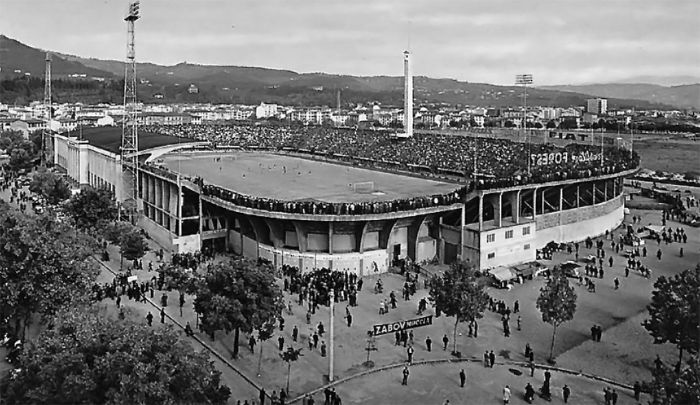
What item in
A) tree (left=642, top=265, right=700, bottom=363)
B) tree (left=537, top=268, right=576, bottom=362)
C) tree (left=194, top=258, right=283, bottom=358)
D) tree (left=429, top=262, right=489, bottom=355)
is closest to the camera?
tree (left=642, top=265, right=700, bottom=363)

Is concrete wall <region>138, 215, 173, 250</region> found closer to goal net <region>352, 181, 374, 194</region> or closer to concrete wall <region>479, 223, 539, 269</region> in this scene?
goal net <region>352, 181, 374, 194</region>

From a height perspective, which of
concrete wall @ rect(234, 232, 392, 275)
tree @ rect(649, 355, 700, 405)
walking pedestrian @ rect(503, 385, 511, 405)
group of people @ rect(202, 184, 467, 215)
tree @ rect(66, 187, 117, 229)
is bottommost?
walking pedestrian @ rect(503, 385, 511, 405)

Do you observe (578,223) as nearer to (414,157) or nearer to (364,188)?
(364,188)

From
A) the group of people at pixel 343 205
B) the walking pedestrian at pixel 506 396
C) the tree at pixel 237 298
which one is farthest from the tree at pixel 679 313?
the group of people at pixel 343 205

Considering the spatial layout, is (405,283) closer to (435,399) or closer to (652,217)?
(435,399)

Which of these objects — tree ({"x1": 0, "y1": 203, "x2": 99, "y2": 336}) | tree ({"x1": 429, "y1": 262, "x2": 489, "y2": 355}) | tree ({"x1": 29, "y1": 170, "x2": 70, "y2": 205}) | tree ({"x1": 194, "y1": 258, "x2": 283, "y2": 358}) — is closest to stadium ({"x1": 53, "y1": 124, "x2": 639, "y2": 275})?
tree ({"x1": 29, "y1": 170, "x2": 70, "y2": 205})

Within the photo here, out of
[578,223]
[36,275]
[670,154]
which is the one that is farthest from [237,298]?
[670,154]

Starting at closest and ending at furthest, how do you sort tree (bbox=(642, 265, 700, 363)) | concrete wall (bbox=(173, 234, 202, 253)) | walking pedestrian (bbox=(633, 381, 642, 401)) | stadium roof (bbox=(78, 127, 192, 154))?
1. walking pedestrian (bbox=(633, 381, 642, 401))
2. tree (bbox=(642, 265, 700, 363))
3. concrete wall (bbox=(173, 234, 202, 253))
4. stadium roof (bbox=(78, 127, 192, 154))
